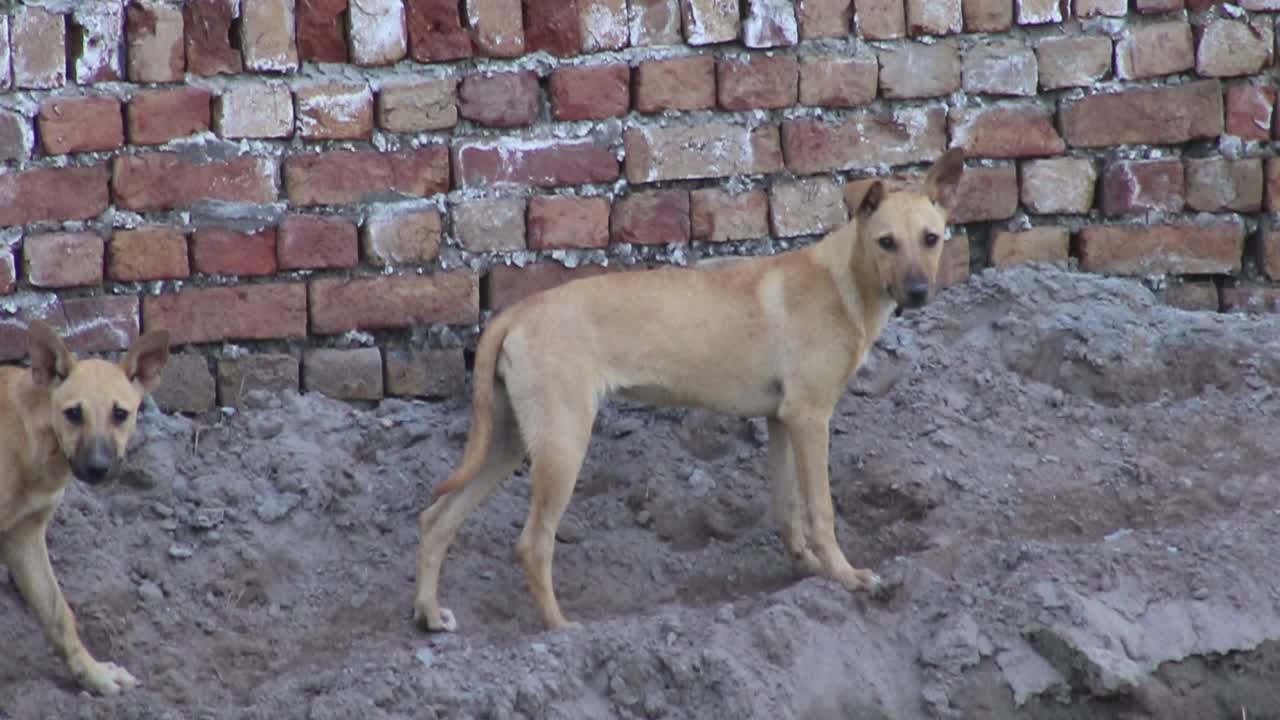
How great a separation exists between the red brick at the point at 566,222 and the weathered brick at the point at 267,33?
36.9 inches

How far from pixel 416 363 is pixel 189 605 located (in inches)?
45.0

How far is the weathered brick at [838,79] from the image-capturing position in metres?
6.48

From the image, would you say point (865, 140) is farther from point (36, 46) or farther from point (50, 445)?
point (50, 445)

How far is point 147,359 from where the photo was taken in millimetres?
5699

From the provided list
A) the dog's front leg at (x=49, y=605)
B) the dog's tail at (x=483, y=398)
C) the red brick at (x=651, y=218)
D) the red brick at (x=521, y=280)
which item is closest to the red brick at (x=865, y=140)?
the red brick at (x=651, y=218)

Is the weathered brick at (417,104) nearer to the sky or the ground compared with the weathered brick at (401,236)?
nearer to the sky

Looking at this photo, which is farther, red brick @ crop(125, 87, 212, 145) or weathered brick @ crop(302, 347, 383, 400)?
weathered brick @ crop(302, 347, 383, 400)

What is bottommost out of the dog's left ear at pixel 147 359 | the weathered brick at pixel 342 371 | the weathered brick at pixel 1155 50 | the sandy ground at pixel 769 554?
the sandy ground at pixel 769 554

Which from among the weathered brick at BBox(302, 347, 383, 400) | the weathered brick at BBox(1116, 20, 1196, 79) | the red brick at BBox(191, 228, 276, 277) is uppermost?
the weathered brick at BBox(1116, 20, 1196, 79)

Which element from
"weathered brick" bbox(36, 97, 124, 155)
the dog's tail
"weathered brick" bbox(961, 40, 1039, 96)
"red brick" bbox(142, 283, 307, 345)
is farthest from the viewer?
"weathered brick" bbox(961, 40, 1039, 96)

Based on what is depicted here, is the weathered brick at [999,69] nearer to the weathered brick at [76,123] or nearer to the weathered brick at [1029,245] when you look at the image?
the weathered brick at [1029,245]

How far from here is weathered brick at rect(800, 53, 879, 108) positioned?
648 cm

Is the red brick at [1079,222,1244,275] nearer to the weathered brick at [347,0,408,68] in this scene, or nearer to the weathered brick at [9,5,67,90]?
the weathered brick at [347,0,408,68]

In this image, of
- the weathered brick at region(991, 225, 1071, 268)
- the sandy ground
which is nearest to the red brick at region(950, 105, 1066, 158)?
the weathered brick at region(991, 225, 1071, 268)
